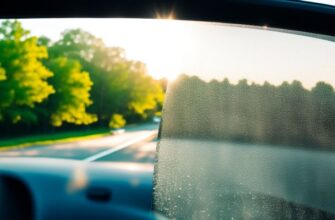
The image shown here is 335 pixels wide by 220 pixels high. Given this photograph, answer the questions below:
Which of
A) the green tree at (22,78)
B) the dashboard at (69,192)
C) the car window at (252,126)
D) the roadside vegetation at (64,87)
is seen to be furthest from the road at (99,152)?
the car window at (252,126)

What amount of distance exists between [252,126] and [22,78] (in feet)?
64.0

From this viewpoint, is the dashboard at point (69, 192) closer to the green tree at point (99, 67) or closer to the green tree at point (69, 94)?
the green tree at point (99, 67)

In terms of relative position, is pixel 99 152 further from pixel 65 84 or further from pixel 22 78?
pixel 22 78

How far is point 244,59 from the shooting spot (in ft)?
4.72

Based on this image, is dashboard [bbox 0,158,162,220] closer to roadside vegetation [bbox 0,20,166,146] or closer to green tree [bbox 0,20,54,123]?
Answer: roadside vegetation [bbox 0,20,166,146]

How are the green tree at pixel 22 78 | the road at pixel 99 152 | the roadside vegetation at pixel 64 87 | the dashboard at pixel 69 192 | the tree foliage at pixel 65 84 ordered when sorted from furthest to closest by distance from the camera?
the green tree at pixel 22 78 < the road at pixel 99 152 < the tree foliage at pixel 65 84 < the roadside vegetation at pixel 64 87 < the dashboard at pixel 69 192

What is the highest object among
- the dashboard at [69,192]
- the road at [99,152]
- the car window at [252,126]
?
the car window at [252,126]

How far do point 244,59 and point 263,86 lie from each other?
0.40 feet

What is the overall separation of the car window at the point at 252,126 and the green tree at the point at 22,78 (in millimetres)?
15026

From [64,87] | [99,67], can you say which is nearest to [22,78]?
[64,87]

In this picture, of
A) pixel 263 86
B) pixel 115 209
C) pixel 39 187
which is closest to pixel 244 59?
pixel 263 86

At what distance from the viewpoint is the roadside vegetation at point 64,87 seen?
8.66 metres

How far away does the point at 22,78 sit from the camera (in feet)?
A: 63.6

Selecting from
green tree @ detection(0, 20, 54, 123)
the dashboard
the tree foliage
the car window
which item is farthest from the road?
the car window
